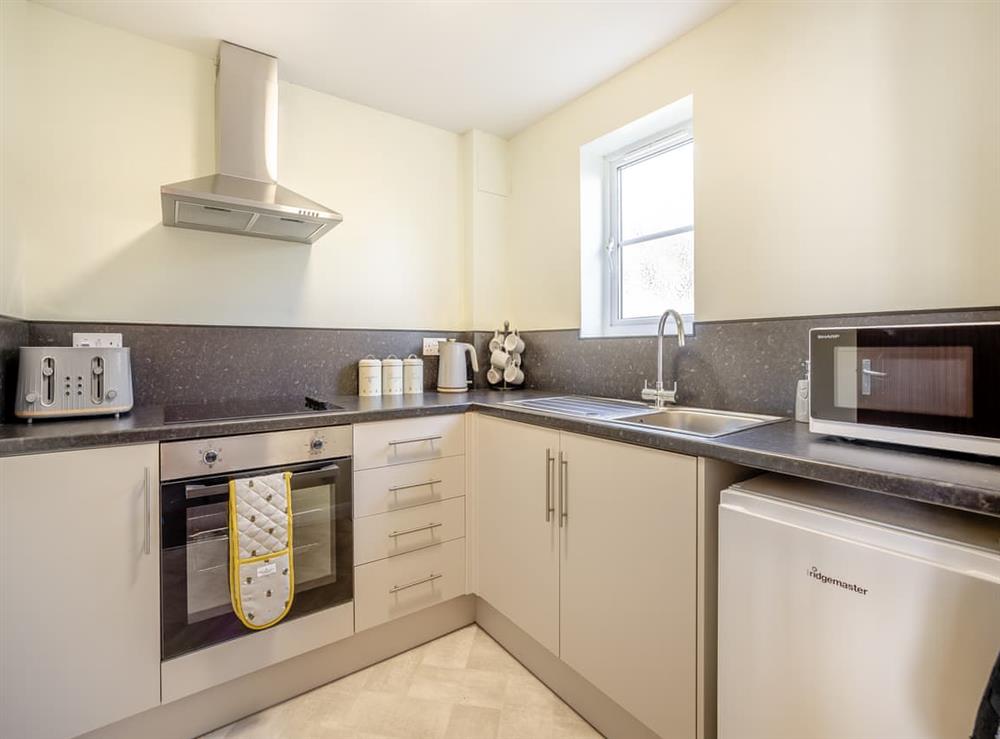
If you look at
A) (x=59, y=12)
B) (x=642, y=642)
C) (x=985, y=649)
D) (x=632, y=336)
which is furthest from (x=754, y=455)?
(x=59, y=12)

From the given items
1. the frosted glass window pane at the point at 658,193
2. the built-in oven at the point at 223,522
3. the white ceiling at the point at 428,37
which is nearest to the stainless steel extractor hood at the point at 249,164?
the white ceiling at the point at 428,37

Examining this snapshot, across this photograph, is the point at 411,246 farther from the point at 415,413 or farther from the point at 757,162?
the point at 757,162

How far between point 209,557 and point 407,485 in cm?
66

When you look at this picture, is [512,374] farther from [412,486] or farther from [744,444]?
[744,444]

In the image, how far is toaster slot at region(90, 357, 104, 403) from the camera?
1434mm

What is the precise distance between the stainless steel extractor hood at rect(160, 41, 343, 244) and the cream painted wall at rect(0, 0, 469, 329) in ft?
0.44

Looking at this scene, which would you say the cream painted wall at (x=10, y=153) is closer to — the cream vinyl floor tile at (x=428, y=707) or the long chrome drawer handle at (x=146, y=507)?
the long chrome drawer handle at (x=146, y=507)

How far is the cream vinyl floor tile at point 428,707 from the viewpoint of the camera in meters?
1.44

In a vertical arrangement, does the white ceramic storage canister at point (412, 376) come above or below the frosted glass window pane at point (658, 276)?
below

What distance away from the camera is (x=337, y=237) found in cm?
226

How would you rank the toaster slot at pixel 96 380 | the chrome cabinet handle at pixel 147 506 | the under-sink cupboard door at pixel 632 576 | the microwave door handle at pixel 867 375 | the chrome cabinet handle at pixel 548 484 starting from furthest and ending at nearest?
the chrome cabinet handle at pixel 548 484 → the toaster slot at pixel 96 380 → the chrome cabinet handle at pixel 147 506 → the under-sink cupboard door at pixel 632 576 → the microwave door handle at pixel 867 375

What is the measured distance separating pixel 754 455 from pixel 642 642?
0.63 metres

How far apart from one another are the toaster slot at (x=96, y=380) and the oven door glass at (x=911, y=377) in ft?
6.72

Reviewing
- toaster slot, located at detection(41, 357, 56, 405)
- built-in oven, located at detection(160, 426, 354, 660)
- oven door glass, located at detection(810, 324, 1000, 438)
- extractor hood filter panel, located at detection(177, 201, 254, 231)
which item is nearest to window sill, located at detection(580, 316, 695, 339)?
oven door glass, located at detection(810, 324, 1000, 438)
